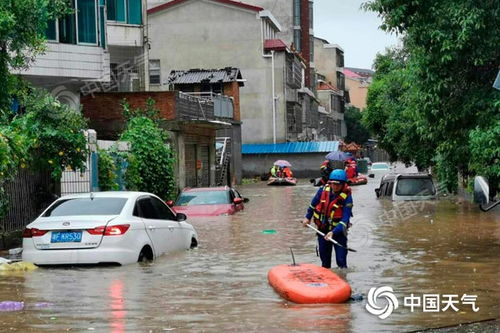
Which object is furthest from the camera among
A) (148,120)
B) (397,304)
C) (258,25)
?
(258,25)

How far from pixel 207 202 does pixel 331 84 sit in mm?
83771

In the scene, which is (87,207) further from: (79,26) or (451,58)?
(79,26)

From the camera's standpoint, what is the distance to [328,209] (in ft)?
43.5

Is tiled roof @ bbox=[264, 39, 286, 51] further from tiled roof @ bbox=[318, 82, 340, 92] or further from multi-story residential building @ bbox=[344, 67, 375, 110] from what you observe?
multi-story residential building @ bbox=[344, 67, 375, 110]

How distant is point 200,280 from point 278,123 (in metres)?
52.3

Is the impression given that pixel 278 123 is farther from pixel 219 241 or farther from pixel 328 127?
pixel 219 241

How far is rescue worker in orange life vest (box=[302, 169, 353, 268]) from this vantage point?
42.8 ft

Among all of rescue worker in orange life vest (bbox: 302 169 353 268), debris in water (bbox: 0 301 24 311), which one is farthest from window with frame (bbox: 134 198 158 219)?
debris in water (bbox: 0 301 24 311)

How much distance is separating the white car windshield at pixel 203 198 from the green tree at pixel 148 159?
7.99ft

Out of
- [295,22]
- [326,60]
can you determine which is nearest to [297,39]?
[295,22]

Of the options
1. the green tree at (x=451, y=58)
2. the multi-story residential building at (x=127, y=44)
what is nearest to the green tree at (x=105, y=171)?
the green tree at (x=451, y=58)

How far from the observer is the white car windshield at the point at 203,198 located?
81.4ft

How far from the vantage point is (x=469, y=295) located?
11070mm

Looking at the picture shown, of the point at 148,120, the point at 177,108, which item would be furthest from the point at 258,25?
the point at 148,120
